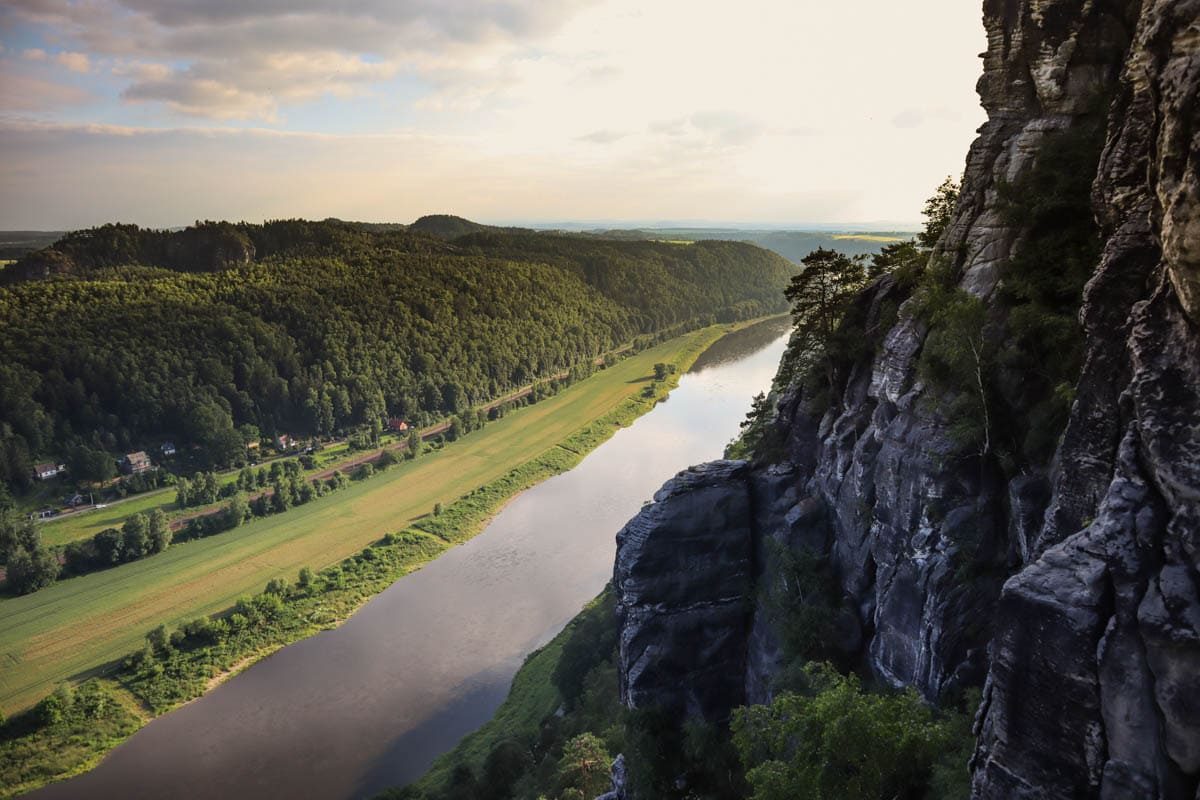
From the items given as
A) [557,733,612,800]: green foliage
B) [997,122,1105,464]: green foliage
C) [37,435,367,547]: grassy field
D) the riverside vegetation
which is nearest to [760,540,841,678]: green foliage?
the riverside vegetation

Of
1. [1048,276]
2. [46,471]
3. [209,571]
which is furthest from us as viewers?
[46,471]

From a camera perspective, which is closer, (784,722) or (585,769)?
(784,722)

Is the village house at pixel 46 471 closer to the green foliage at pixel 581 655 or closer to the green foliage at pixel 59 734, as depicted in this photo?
the green foliage at pixel 59 734

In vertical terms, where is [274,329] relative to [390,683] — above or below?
above

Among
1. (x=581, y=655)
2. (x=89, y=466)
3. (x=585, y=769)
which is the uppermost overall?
(x=89, y=466)

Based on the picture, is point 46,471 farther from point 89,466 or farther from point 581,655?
point 581,655

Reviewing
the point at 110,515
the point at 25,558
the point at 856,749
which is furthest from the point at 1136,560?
the point at 110,515
